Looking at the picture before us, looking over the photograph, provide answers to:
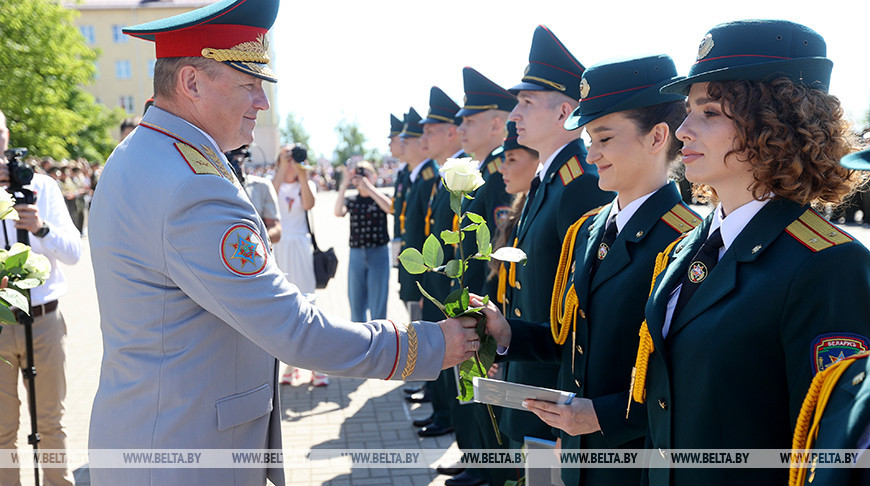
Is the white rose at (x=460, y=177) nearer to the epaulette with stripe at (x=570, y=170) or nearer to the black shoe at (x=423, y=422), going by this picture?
the epaulette with stripe at (x=570, y=170)

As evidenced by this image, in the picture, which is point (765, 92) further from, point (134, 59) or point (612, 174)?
point (134, 59)

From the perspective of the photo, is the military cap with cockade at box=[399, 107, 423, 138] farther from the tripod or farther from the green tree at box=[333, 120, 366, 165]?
the green tree at box=[333, 120, 366, 165]

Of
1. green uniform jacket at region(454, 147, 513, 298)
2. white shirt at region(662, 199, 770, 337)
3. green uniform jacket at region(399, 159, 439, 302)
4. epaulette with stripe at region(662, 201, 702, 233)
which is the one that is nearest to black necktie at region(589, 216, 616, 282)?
epaulette with stripe at region(662, 201, 702, 233)

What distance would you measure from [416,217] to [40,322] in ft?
10.9

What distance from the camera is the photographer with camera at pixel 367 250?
7.14m

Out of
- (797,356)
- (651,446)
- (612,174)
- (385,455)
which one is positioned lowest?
(385,455)

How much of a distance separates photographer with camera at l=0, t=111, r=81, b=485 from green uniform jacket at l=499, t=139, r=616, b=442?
9.09 feet

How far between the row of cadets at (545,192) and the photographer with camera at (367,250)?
3673 mm

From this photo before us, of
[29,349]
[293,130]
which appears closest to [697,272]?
[29,349]

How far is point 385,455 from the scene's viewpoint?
509 centimetres

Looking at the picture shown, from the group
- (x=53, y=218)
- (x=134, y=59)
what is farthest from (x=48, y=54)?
(x=134, y=59)

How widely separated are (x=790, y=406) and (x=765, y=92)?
820mm

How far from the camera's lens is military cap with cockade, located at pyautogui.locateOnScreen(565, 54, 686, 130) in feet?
8.17

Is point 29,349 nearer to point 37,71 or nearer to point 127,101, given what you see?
point 37,71
